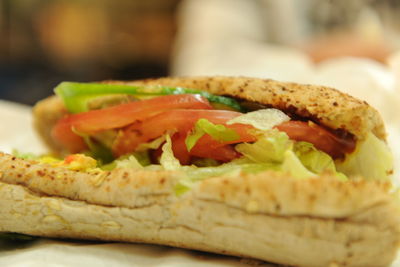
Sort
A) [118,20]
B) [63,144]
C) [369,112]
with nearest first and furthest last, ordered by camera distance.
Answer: [369,112] → [63,144] → [118,20]

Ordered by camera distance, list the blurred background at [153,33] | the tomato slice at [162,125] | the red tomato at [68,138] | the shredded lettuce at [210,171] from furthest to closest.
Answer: the blurred background at [153,33], the red tomato at [68,138], the tomato slice at [162,125], the shredded lettuce at [210,171]

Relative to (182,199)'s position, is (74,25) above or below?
above

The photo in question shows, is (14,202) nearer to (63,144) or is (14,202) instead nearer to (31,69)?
(63,144)

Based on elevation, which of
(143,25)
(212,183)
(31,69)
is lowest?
(212,183)

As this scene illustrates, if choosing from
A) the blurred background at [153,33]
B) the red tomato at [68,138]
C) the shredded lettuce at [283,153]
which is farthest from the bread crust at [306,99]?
the blurred background at [153,33]

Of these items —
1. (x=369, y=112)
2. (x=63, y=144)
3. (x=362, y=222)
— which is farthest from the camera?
(x=63, y=144)

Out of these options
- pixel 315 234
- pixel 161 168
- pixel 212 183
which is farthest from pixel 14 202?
pixel 315 234

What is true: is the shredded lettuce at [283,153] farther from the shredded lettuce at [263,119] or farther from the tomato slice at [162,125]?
the tomato slice at [162,125]

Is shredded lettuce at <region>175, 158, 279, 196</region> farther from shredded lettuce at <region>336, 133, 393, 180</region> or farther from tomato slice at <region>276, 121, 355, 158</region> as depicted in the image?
shredded lettuce at <region>336, 133, 393, 180</region>
